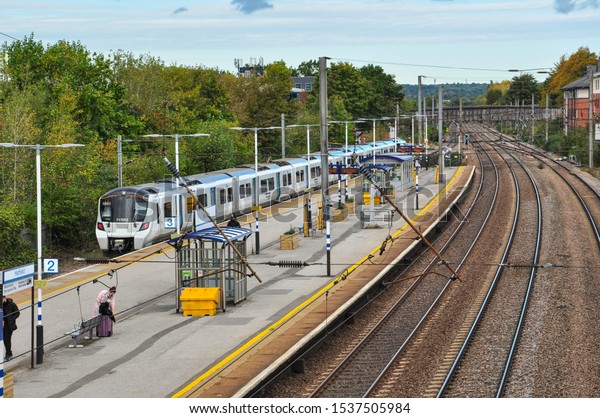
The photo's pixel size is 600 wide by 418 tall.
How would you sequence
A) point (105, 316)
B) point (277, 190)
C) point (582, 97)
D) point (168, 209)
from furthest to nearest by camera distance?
point (582, 97) → point (277, 190) → point (168, 209) → point (105, 316)

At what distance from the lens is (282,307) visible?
2578 cm

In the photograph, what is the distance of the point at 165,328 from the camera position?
23750 millimetres

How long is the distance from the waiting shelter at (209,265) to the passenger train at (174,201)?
1202 millimetres

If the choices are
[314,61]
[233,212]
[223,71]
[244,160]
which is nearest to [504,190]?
[244,160]

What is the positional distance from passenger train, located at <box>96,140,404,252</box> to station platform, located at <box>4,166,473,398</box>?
1.63 m

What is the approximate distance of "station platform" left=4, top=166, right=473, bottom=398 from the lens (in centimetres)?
1850

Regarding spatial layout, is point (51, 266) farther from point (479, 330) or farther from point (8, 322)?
point (479, 330)

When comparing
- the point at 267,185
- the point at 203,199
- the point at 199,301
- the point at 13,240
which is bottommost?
the point at 199,301

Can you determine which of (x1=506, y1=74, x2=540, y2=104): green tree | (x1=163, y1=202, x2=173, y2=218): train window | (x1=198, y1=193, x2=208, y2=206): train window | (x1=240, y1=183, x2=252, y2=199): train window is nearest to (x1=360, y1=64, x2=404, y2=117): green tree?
(x1=506, y1=74, x2=540, y2=104): green tree

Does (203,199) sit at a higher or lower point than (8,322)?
higher

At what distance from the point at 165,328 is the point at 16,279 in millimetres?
5642

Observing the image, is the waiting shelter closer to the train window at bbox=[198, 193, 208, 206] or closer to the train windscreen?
the train windscreen

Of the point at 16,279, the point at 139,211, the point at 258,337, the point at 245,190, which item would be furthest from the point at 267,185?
the point at 16,279
